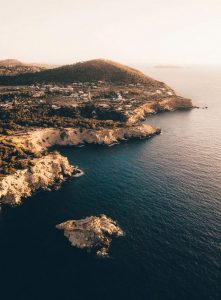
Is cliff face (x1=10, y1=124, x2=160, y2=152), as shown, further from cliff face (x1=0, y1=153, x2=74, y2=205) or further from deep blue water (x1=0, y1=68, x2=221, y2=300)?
cliff face (x1=0, y1=153, x2=74, y2=205)

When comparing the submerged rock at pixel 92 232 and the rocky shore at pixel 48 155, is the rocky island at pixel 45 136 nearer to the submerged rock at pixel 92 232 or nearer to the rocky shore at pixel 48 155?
the rocky shore at pixel 48 155

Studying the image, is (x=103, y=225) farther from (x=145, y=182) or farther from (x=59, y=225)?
(x=145, y=182)

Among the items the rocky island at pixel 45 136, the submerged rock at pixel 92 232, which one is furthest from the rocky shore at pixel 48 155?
the submerged rock at pixel 92 232

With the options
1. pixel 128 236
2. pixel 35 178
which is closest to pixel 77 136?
pixel 35 178

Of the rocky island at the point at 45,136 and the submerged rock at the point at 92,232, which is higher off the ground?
the rocky island at the point at 45,136

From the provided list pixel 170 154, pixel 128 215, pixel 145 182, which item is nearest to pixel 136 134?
pixel 170 154

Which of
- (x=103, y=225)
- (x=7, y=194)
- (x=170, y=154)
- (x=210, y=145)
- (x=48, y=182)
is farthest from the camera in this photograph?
(x=210, y=145)

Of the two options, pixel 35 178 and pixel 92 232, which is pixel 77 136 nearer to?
pixel 35 178

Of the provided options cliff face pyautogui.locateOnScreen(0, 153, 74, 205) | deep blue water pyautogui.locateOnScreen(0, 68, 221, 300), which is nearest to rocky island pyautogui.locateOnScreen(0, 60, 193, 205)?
cliff face pyautogui.locateOnScreen(0, 153, 74, 205)
